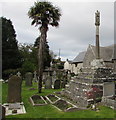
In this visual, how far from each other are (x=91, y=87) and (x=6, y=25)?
24.4 m

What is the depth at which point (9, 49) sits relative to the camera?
27047 mm

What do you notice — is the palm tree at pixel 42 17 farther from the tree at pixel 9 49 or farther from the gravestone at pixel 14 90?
the tree at pixel 9 49

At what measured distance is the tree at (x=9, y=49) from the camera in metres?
26.8

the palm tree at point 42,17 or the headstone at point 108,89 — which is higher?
the palm tree at point 42,17

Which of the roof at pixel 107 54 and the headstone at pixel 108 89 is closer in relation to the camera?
the headstone at pixel 108 89

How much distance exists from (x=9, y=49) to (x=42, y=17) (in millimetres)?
15828

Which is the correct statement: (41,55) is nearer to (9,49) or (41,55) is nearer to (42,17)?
(42,17)

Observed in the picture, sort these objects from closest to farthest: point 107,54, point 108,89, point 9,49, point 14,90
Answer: point 108,89 < point 14,90 < point 9,49 < point 107,54

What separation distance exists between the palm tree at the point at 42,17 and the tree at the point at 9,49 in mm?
14935

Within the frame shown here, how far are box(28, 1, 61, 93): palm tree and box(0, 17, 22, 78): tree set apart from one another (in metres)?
14.9

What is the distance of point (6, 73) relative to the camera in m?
24.6

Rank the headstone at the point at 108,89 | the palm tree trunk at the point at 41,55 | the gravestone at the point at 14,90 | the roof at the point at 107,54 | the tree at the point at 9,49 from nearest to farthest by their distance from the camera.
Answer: the headstone at the point at 108,89, the gravestone at the point at 14,90, the palm tree trunk at the point at 41,55, the tree at the point at 9,49, the roof at the point at 107,54

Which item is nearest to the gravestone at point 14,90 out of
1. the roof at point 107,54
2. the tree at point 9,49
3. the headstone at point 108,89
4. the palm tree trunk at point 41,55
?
the palm tree trunk at point 41,55

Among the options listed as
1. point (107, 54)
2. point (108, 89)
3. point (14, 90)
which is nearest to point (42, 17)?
point (14, 90)
